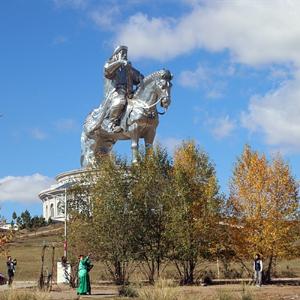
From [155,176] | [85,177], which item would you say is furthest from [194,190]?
[85,177]

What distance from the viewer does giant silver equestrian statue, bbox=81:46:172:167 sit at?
5244 centimetres

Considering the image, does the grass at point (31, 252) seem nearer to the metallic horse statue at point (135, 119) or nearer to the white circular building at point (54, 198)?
the white circular building at point (54, 198)

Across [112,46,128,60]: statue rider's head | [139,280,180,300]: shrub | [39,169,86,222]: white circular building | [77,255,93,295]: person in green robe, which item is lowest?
[139,280,180,300]: shrub

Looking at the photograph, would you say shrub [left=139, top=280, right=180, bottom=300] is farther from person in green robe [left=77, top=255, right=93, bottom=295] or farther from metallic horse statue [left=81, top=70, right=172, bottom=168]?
metallic horse statue [left=81, top=70, right=172, bottom=168]

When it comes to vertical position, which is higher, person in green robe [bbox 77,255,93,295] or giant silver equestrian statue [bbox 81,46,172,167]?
giant silver equestrian statue [bbox 81,46,172,167]

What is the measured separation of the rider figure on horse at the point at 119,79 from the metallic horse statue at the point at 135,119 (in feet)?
1.58

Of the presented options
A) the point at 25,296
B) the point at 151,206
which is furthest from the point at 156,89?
the point at 25,296

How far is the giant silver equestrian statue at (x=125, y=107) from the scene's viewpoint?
2064 inches

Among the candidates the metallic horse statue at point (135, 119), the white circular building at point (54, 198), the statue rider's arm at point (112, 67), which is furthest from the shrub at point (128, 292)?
the white circular building at point (54, 198)

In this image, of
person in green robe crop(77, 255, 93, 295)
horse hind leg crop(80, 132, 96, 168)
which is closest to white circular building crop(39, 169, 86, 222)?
horse hind leg crop(80, 132, 96, 168)

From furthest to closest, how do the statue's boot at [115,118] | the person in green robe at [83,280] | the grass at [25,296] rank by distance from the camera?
the statue's boot at [115,118] < the person in green robe at [83,280] < the grass at [25,296]

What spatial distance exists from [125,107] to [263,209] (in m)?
21.8

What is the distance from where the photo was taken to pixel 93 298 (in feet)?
78.2

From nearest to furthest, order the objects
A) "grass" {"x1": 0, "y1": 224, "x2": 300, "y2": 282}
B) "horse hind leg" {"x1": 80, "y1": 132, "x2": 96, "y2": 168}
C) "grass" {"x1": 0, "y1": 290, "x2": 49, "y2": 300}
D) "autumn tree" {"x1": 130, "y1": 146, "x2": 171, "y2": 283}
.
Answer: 1. "grass" {"x1": 0, "y1": 290, "x2": 49, "y2": 300}
2. "autumn tree" {"x1": 130, "y1": 146, "x2": 171, "y2": 283}
3. "grass" {"x1": 0, "y1": 224, "x2": 300, "y2": 282}
4. "horse hind leg" {"x1": 80, "y1": 132, "x2": 96, "y2": 168}
